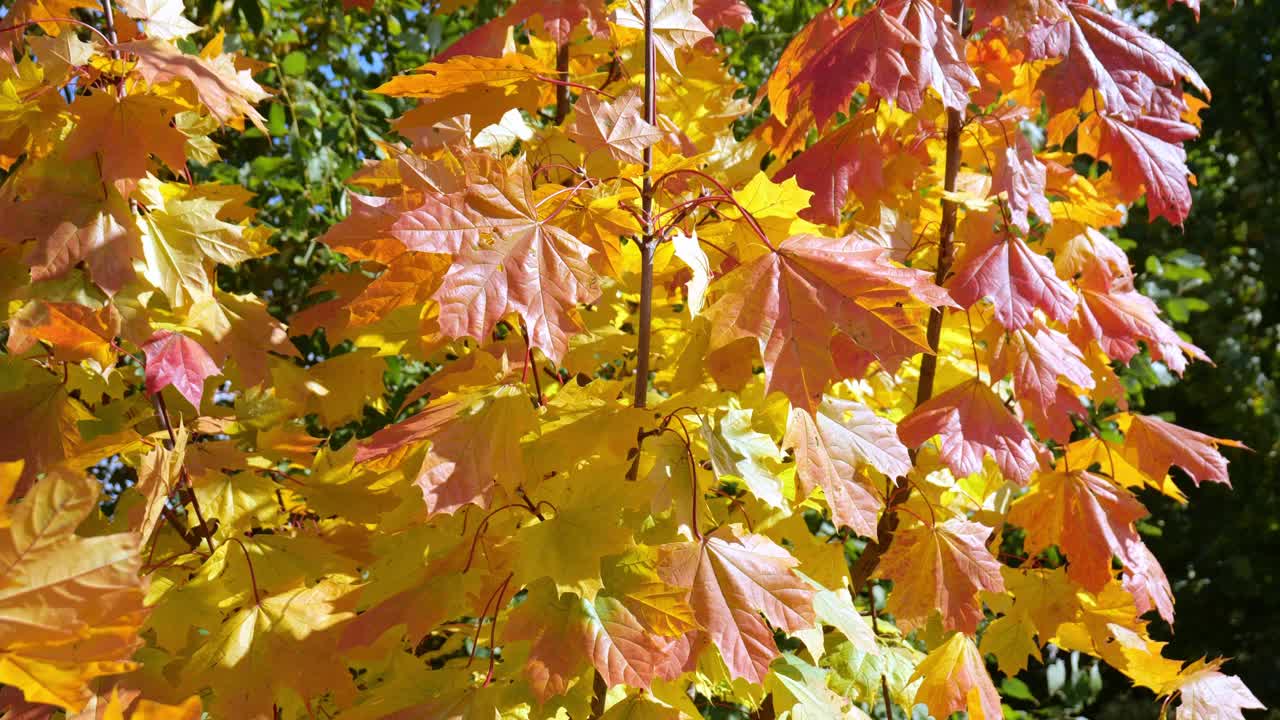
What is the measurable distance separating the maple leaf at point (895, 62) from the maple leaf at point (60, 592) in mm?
1011

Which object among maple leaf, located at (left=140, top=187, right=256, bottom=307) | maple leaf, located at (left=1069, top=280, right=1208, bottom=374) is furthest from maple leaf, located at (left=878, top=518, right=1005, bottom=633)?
maple leaf, located at (left=140, top=187, right=256, bottom=307)

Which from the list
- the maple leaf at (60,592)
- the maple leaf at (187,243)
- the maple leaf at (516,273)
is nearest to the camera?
the maple leaf at (60,592)

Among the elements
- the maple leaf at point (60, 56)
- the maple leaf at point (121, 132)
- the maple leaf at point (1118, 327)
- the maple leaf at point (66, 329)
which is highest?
the maple leaf at point (60, 56)

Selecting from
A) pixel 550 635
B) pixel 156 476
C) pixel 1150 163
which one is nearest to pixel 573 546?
pixel 550 635

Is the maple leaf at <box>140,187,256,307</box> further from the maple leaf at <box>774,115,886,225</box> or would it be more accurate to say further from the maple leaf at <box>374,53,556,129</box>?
the maple leaf at <box>774,115,886,225</box>

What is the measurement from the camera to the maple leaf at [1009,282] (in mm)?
1479

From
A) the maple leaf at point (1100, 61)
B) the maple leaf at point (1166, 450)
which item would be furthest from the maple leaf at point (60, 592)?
the maple leaf at point (1166, 450)

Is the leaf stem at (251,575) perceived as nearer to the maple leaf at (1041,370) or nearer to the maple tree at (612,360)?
the maple tree at (612,360)

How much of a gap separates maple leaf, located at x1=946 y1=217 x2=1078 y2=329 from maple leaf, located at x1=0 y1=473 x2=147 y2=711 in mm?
1175

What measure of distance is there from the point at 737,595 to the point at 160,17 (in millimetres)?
1208

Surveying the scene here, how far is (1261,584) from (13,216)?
17.7ft

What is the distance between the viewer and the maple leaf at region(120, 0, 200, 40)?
1.49 meters

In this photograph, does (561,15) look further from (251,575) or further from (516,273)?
(251,575)

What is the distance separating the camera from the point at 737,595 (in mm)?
1179
